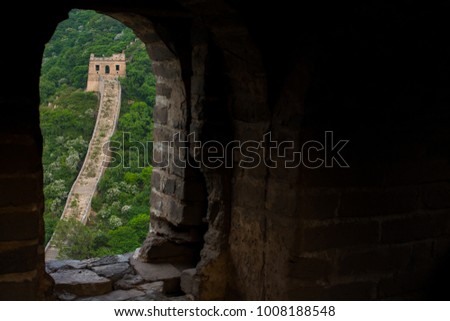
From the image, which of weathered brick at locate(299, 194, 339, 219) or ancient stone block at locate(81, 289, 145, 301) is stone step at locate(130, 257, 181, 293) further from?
weathered brick at locate(299, 194, 339, 219)

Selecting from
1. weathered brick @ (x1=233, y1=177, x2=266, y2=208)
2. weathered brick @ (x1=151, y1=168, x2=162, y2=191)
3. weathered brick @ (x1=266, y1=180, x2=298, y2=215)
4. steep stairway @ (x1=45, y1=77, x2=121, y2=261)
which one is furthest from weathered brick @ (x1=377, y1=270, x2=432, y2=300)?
steep stairway @ (x1=45, y1=77, x2=121, y2=261)

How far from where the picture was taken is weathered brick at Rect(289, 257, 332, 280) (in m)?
3.85

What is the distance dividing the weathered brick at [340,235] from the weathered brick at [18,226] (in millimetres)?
1497

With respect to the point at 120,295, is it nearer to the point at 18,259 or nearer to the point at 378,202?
the point at 18,259

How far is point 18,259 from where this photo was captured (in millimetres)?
3580

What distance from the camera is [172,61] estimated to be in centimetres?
476

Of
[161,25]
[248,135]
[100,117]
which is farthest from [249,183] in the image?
[100,117]

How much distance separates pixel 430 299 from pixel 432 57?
4.88ft

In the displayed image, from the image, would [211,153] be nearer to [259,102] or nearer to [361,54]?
[259,102]

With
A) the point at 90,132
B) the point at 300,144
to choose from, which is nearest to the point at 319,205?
the point at 300,144

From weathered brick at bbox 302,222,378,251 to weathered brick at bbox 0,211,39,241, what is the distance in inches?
59.0

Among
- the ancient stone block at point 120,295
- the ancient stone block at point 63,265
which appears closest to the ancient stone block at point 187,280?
the ancient stone block at point 120,295

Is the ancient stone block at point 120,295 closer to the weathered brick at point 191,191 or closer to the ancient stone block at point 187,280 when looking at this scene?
the ancient stone block at point 187,280

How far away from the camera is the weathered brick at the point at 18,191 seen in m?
3.51
